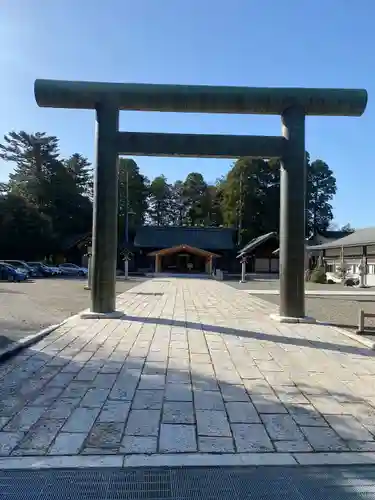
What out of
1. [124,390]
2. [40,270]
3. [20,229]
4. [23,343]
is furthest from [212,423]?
[20,229]

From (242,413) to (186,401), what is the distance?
671 mm

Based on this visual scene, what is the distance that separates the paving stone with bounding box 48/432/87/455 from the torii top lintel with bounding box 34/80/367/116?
8578 millimetres

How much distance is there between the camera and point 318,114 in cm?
1115

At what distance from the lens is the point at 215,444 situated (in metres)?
3.87

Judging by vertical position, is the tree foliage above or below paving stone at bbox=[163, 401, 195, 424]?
above

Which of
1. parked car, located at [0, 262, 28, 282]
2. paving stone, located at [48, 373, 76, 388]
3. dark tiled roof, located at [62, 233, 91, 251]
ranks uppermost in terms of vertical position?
dark tiled roof, located at [62, 233, 91, 251]

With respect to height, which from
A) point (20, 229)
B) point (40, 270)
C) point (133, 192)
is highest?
point (133, 192)

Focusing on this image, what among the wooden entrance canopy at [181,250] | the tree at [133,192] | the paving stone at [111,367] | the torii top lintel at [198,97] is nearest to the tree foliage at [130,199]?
the tree at [133,192]

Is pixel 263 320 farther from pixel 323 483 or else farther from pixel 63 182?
pixel 63 182

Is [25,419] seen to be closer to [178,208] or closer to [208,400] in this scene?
[208,400]

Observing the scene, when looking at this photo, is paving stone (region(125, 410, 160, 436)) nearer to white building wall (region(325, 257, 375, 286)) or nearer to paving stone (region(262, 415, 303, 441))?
paving stone (region(262, 415, 303, 441))

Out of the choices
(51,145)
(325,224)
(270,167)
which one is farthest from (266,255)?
(51,145)

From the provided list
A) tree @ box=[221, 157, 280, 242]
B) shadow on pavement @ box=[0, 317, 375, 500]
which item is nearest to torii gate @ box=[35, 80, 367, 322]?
shadow on pavement @ box=[0, 317, 375, 500]

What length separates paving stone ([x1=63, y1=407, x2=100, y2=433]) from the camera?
13.6ft
